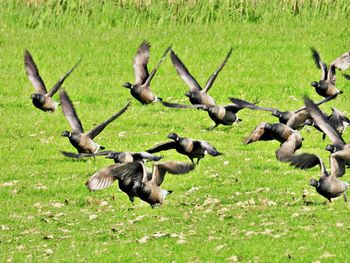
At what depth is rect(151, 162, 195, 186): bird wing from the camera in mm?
13398

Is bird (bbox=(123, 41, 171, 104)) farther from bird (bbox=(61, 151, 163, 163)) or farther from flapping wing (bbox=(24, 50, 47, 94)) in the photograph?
bird (bbox=(61, 151, 163, 163))

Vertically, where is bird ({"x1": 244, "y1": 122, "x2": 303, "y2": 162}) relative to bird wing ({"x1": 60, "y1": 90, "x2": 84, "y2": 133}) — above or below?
above

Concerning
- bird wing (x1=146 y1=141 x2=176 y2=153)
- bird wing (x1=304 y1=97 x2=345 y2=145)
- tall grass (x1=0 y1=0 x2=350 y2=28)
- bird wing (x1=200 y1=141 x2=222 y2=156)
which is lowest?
tall grass (x1=0 y1=0 x2=350 y2=28)

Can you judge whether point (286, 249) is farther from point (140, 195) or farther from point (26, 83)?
point (26, 83)

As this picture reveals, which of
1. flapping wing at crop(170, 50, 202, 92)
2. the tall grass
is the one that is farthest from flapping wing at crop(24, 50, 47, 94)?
the tall grass

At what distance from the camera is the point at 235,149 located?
20.9m

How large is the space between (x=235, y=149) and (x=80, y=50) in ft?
30.7

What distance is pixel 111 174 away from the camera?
45.0ft

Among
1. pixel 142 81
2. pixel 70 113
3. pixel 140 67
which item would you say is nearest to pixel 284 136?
pixel 70 113

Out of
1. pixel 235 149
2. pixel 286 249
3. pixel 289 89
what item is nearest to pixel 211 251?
pixel 286 249

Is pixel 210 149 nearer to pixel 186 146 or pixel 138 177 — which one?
pixel 186 146

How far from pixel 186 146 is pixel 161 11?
1658 cm

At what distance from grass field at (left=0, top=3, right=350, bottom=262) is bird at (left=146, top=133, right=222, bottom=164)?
1.08 metres

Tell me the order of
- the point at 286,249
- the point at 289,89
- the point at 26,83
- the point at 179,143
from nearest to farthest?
the point at 286,249 → the point at 179,143 → the point at 289,89 → the point at 26,83
